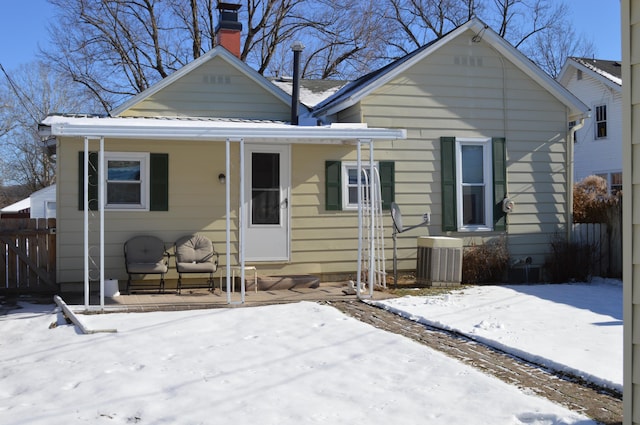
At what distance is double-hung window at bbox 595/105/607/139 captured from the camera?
21.4 metres

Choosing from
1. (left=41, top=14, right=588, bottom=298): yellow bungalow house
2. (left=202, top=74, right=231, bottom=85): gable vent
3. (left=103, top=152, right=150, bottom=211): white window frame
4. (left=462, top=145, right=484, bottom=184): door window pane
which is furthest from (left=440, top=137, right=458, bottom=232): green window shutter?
(left=103, top=152, right=150, bottom=211): white window frame

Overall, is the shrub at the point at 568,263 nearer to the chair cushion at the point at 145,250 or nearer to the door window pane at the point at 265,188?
the door window pane at the point at 265,188

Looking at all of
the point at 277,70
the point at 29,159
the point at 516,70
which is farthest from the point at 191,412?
the point at 29,159

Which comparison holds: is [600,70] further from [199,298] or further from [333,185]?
[199,298]

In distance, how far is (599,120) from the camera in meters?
21.6

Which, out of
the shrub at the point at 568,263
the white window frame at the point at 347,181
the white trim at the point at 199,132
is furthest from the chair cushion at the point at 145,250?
the shrub at the point at 568,263

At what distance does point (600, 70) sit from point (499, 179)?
1147 cm

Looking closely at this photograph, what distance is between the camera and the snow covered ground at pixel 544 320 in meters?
6.22

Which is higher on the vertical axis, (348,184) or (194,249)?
(348,184)

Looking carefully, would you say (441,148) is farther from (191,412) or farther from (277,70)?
(277,70)

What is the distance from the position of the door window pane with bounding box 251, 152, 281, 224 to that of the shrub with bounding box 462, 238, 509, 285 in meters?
3.37

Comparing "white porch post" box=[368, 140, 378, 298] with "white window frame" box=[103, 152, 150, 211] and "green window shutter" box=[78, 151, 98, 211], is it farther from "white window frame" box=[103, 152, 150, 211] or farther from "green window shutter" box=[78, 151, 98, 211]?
"green window shutter" box=[78, 151, 98, 211]

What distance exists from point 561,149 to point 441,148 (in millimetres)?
2435

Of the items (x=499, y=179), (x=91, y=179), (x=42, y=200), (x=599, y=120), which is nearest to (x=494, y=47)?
(x=499, y=179)
